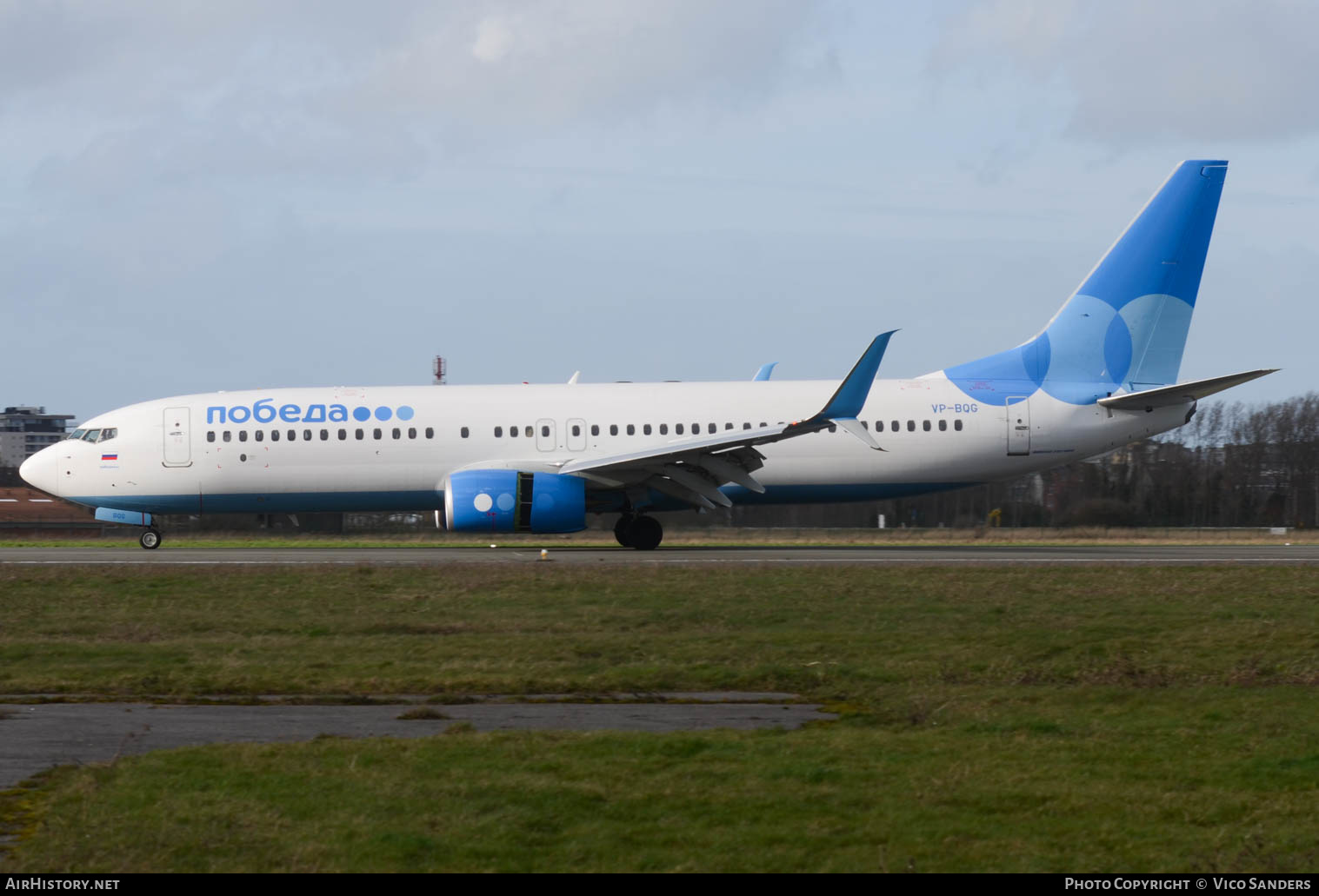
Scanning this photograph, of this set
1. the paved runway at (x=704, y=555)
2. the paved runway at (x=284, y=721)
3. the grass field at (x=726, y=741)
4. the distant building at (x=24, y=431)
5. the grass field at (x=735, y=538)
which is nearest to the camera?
the grass field at (x=726, y=741)

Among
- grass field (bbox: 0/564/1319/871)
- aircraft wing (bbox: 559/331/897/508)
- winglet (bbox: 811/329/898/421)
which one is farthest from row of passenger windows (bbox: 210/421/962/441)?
grass field (bbox: 0/564/1319/871)

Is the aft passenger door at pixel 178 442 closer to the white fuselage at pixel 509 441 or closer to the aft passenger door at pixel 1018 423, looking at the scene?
the white fuselage at pixel 509 441

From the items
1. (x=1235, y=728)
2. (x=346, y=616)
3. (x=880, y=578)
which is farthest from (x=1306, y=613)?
(x=346, y=616)

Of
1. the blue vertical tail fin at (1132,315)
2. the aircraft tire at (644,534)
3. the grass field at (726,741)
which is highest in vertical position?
the blue vertical tail fin at (1132,315)

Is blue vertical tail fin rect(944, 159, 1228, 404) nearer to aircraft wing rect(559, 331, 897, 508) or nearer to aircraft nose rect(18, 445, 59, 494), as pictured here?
aircraft wing rect(559, 331, 897, 508)

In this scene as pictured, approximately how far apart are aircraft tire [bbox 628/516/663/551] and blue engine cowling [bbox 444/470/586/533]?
2.13 meters

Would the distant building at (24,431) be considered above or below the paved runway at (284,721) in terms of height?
above

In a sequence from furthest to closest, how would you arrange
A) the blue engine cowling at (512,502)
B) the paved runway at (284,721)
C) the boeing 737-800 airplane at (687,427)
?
1. the boeing 737-800 airplane at (687,427)
2. the blue engine cowling at (512,502)
3. the paved runway at (284,721)

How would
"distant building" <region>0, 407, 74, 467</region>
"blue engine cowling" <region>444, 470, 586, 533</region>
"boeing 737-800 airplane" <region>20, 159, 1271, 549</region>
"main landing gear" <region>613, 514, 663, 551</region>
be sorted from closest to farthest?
1. "blue engine cowling" <region>444, 470, 586, 533</region>
2. "boeing 737-800 airplane" <region>20, 159, 1271, 549</region>
3. "main landing gear" <region>613, 514, 663, 551</region>
4. "distant building" <region>0, 407, 74, 467</region>

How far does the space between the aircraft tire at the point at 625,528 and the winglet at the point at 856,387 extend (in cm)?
531

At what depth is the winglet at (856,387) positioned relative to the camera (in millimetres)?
22984

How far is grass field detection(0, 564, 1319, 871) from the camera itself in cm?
612

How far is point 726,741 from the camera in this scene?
8.51 meters

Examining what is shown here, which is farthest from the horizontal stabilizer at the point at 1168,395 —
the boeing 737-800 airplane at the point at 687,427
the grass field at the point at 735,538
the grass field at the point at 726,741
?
the grass field at the point at 726,741
